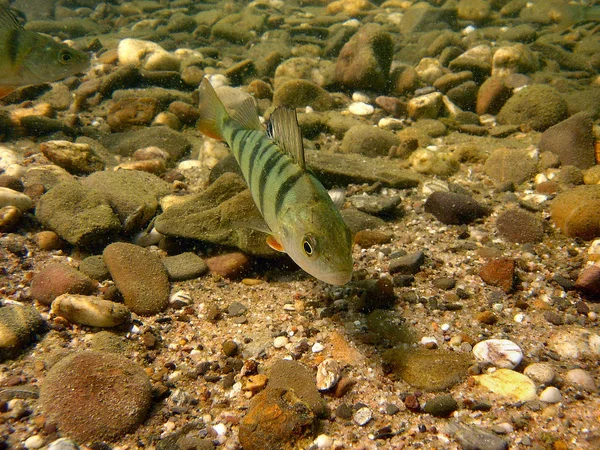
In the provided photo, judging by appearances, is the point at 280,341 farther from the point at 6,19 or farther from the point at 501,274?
the point at 6,19

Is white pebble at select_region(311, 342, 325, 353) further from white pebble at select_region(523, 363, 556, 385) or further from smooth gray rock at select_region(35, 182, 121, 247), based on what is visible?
smooth gray rock at select_region(35, 182, 121, 247)

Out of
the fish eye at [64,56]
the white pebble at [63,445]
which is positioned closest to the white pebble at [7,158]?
the fish eye at [64,56]

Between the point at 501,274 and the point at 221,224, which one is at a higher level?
the point at 221,224

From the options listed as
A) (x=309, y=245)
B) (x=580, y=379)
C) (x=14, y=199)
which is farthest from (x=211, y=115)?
(x=580, y=379)

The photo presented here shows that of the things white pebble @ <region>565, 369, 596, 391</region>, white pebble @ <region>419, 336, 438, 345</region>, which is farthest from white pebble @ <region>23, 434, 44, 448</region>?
white pebble @ <region>565, 369, 596, 391</region>

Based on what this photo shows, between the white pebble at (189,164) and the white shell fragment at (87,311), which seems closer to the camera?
the white shell fragment at (87,311)

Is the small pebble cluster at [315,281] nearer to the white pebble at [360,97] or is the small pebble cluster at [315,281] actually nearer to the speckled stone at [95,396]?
the speckled stone at [95,396]
